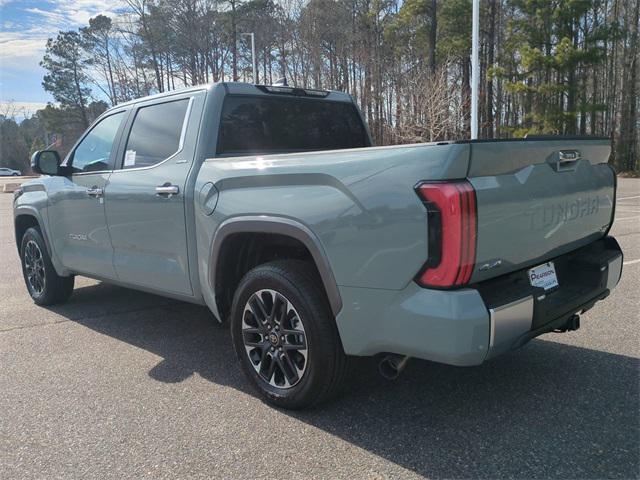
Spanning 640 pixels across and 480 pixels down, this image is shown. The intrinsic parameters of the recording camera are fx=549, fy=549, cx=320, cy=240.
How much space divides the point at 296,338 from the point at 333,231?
2.34 ft

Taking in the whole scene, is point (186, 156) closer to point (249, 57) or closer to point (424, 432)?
point (424, 432)

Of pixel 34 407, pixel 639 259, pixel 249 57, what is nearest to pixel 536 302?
pixel 34 407

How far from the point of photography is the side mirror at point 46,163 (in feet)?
16.2

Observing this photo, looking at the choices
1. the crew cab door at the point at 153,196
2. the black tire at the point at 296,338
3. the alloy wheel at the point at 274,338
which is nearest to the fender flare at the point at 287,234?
the black tire at the point at 296,338

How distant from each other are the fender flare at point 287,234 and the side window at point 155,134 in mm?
920

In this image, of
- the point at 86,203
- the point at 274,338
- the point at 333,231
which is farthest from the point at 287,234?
the point at 86,203

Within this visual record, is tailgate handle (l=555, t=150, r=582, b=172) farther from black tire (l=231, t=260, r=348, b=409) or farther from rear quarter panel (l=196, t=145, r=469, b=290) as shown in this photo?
black tire (l=231, t=260, r=348, b=409)

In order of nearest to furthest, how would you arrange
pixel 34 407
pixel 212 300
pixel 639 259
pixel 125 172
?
1. pixel 34 407
2. pixel 212 300
3. pixel 125 172
4. pixel 639 259

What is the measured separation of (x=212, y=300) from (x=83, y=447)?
1.14m

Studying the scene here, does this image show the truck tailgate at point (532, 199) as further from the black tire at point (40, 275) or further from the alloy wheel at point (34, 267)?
the alloy wheel at point (34, 267)

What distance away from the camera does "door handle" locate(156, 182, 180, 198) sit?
3725 millimetres

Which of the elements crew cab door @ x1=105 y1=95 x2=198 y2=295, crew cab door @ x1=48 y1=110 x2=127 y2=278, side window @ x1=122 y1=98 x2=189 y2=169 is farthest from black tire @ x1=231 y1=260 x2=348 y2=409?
crew cab door @ x1=48 y1=110 x2=127 y2=278

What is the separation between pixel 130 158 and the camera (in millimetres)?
4387

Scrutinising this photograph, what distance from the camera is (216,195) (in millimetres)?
3445
